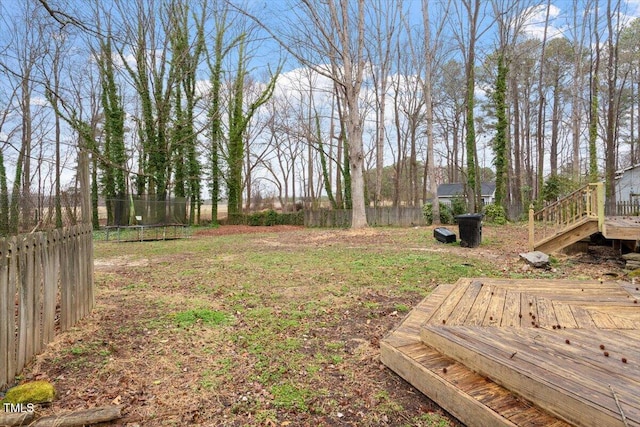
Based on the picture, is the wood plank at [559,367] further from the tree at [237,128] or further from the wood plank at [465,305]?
the tree at [237,128]

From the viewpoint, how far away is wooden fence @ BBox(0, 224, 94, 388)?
2371 millimetres

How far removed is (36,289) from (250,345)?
1.73m

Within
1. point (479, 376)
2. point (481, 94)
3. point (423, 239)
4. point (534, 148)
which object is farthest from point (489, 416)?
point (534, 148)

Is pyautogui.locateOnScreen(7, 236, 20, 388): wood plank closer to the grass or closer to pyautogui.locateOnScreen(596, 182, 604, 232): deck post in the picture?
the grass

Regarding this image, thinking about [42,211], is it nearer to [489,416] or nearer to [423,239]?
[423,239]

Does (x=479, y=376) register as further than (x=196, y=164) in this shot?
No

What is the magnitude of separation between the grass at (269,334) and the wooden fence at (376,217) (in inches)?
489

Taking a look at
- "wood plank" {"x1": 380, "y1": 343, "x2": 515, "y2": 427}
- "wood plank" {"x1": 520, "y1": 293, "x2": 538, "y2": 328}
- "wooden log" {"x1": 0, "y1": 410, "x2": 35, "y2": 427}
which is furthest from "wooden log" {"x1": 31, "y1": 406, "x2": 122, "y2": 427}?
"wood plank" {"x1": 520, "y1": 293, "x2": 538, "y2": 328}

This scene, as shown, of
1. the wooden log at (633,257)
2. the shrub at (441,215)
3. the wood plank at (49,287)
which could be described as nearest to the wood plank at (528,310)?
the wood plank at (49,287)

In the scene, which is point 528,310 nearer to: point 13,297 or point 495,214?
point 13,297

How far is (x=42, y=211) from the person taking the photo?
11773 mm

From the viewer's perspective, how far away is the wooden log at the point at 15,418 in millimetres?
1958

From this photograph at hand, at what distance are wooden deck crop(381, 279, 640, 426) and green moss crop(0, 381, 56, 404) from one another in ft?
7.54

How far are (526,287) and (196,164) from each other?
20.6m
